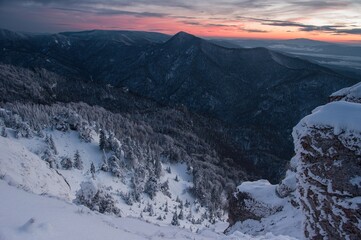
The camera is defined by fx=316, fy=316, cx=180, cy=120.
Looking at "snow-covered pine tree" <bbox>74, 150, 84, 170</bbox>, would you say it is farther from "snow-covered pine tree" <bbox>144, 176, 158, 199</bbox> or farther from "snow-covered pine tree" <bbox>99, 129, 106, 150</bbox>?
"snow-covered pine tree" <bbox>144, 176, 158, 199</bbox>

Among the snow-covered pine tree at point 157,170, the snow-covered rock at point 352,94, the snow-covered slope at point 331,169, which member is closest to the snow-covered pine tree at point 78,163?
the snow-covered pine tree at point 157,170

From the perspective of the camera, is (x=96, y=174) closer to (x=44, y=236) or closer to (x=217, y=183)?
(x=217, y=183)

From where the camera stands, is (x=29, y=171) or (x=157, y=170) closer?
(x=29, y=171)

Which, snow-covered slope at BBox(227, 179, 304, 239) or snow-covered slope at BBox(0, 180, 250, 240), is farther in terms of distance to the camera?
snow-covered slope at BBox(227, 179, 304, 239)

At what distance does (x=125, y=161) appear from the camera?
95875mm

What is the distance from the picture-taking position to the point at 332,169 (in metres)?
12.0

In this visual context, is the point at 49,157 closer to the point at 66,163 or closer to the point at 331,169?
the point at 66,163

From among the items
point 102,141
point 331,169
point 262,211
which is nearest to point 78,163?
point 102,141

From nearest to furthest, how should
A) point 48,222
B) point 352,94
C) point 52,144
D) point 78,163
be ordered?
point 48,222
point 352,94
point 78,163
point 52,144

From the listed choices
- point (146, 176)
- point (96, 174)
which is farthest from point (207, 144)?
point (96, 174)

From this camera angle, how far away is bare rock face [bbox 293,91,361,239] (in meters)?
11.3

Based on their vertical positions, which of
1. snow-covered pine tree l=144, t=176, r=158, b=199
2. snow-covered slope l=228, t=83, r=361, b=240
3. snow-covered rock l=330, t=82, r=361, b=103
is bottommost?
snow-covered pine tree l=144, t=176, r=158, b=199

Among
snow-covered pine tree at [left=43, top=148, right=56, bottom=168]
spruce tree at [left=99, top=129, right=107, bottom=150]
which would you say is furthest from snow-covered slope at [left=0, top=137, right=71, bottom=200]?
spruce tree at [left=99, top=129, right=107, bottom=150]

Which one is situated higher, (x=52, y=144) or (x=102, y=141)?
(x=52, y=144)
